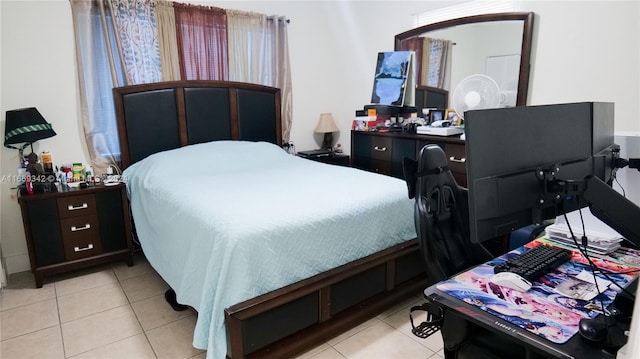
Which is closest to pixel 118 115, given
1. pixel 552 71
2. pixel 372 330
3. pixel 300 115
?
pixel 300 115

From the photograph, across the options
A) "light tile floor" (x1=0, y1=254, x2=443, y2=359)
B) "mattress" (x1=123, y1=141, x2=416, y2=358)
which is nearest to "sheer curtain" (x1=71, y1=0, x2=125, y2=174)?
"mattress" (x1=123, y1=141, x2=416, y2=358)

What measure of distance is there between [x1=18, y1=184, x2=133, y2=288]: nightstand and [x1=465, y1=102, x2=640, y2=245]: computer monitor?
2.79 metres

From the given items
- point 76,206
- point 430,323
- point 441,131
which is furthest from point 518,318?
point 76,206

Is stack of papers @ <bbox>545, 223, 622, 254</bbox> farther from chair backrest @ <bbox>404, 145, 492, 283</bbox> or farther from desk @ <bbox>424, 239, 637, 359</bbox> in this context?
chair backrest @ <bbox>404, 145, 492, 283</bbox>

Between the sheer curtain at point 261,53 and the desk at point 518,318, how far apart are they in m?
3.17

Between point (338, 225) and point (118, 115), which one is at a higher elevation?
point (118, 115)

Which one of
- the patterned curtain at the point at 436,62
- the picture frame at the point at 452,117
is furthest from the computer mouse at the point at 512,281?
the patterned curtain at the point at 436,62

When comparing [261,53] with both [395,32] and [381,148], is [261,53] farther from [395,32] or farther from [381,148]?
[381,148]

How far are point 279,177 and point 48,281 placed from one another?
6.31 feet

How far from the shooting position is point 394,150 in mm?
3566

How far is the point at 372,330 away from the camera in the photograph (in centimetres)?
222

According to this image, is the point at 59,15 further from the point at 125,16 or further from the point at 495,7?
the point at 495,7

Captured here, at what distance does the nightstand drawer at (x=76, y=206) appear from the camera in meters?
2.75

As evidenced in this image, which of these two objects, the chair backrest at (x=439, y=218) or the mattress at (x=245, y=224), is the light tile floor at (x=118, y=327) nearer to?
the mattress at (x=245, y=224)
